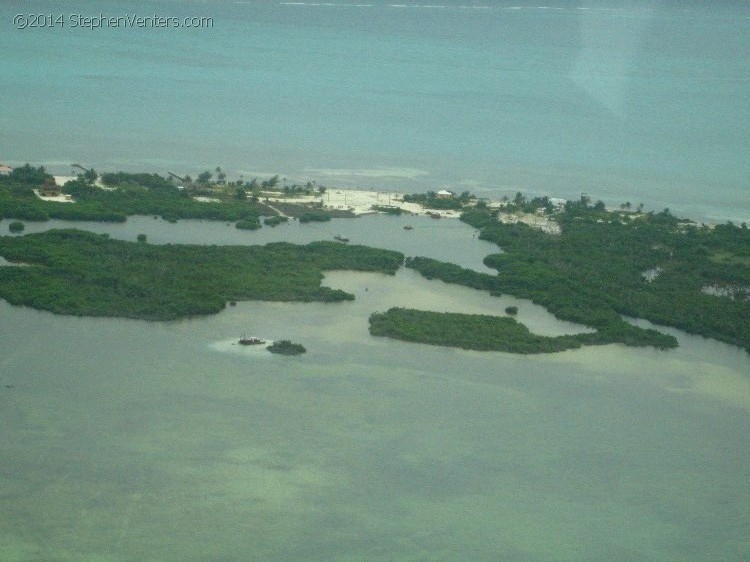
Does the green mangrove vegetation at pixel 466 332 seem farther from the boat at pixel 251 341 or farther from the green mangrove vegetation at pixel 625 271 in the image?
the boat at pixel 251 341

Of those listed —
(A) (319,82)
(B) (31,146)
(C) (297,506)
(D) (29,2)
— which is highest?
(D) (29,2)

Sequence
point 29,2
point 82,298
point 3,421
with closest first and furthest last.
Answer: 1. point 3,421
2. point 82,298
3. point 29,2

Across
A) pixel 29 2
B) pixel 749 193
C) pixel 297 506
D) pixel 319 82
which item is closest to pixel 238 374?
pixel 297 506

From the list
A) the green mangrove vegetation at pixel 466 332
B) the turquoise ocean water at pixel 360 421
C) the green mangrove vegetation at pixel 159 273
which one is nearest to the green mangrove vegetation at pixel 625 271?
the turquoise ocean water at pixel 360 421

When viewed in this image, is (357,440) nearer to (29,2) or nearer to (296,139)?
(296,139)

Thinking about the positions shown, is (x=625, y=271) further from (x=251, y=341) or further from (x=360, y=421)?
(x=360, y=421)

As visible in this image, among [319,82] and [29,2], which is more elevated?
[29,2]
